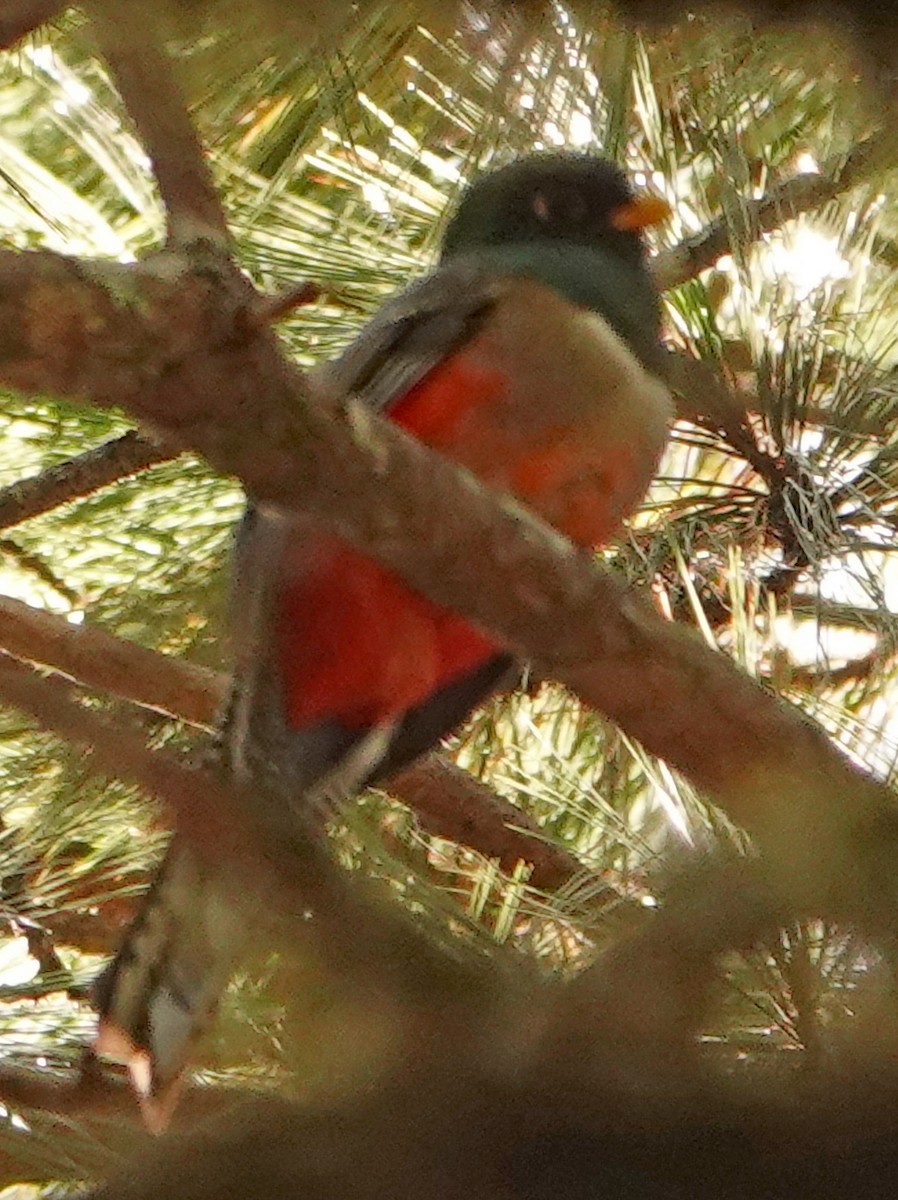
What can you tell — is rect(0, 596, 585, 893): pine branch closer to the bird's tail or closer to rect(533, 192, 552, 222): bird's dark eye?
the bird's tail

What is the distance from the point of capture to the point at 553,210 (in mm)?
2361

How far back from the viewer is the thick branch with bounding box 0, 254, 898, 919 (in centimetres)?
75

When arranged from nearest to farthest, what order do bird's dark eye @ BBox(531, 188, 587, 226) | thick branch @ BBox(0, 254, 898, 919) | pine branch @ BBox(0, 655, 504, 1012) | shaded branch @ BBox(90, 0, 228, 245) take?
1. pine branch @ BBox(0, 655, 504, 1012)
2. thick branch @ BBox(0, 254, 898, 919)
3. shaded branch @ BBox(90, 0, 228, 245)
4. bird's dark eye @ BBox(531, 188, 587, 226)

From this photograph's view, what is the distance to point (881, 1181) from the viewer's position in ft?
1.27

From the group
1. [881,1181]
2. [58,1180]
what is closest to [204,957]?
[58,1180]

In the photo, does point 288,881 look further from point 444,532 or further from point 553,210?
point 553,210

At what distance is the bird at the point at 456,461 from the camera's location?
6.22ft

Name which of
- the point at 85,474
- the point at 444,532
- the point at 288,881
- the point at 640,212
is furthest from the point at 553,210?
the point at 288,881

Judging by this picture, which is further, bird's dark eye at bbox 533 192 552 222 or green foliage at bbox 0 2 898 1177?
bird's dark eye at bbox 533 192 552 222

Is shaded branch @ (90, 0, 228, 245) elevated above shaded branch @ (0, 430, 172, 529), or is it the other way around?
shaded branch @ (90, 0, 228, 245)

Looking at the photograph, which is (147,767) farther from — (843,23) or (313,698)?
(313,698)

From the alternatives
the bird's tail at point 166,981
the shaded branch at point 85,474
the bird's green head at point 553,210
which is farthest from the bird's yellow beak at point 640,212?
the bird's tail at point 166,981

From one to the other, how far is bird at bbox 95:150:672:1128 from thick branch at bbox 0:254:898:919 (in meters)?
0.51

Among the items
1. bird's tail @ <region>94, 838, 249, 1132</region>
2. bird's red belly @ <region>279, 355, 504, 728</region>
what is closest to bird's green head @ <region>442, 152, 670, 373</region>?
bird's red belly @ <region>279, 355, 504, 728</region>
